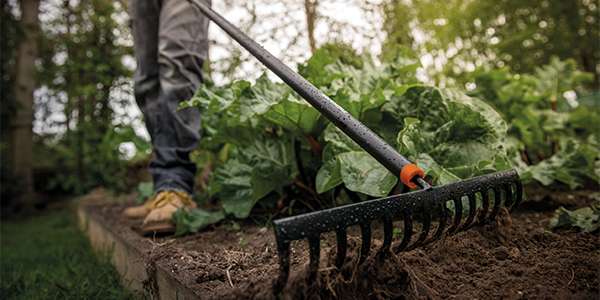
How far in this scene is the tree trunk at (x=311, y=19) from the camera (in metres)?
2.57

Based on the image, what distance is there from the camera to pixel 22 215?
209 inches

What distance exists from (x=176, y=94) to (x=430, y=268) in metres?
1.51

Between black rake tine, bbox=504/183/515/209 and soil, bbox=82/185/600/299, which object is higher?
black rake tine, bbox=504/183/515/209

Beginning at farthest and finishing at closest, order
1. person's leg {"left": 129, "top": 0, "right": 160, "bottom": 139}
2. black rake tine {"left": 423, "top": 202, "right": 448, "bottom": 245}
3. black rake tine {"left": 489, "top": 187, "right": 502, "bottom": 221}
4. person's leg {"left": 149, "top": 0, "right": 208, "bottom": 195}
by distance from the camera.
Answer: person's leg {"left": 129, "top": 0, "right": 160, "bottom": 139} < person's leg {"left": 149, "top": 0, "right": 208, "bottom": 195} < black rake tine {"left": 489, "top": 187, "right": 502, "bottom": 221} < black rake tine {"left": 423, "top": 202, "right": 448, "bottom": 245}

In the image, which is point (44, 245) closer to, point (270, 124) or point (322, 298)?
point (270, 124)

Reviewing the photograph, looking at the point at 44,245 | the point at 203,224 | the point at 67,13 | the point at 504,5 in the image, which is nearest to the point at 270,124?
the point at 203,224

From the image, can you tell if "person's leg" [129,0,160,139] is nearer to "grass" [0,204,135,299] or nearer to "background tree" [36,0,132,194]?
"grass" [0,204,135,299]

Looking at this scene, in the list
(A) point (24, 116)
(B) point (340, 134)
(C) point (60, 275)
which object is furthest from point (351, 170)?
(A) point (24, 116)

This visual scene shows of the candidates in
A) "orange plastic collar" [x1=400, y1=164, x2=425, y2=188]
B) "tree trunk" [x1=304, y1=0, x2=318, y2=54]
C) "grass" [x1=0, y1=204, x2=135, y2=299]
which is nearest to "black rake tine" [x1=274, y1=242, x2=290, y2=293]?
"orange plastic collar" [x1=400, y1=164, x2=425, y2=188]

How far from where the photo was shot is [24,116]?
5457mm

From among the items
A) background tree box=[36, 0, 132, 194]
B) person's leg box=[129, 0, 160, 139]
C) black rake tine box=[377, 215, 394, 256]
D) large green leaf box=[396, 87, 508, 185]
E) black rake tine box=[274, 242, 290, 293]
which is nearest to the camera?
black rake tine box=[274, 242, 290, 293]

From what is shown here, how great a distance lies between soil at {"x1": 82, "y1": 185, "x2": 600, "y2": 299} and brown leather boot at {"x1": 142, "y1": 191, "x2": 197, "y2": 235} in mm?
218

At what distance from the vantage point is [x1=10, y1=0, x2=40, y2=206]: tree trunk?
5387 mm

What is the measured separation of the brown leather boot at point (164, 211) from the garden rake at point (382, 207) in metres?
0.89
